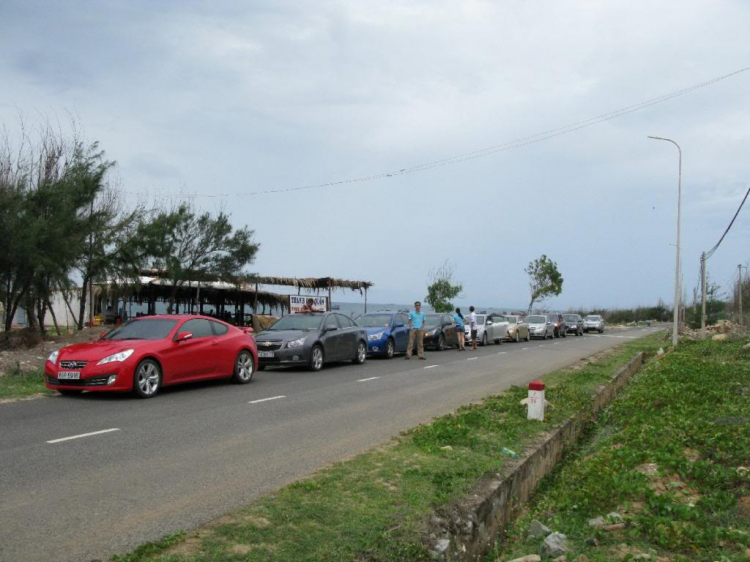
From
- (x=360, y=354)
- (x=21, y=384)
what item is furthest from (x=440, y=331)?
(x=21, y=384)

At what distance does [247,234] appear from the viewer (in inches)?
1316

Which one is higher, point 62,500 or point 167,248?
point 167,248

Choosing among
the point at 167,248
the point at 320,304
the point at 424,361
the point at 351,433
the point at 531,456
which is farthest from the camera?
the point at 320,304

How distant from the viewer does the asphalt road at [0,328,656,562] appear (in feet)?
16.7

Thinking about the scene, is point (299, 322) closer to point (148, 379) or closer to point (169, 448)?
point (148, 379)

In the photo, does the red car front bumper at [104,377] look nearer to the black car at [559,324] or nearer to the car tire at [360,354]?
the car tire at [360,354]

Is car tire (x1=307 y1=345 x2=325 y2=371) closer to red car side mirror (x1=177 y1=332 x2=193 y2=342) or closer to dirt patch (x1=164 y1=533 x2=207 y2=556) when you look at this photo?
red car side mirror (x1=177 y1=332 x2=193 y2=342)

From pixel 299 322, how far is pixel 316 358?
1.32 metres

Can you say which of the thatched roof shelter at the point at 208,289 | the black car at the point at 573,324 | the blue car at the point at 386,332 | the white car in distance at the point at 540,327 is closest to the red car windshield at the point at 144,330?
the blue car at the point at 386,332

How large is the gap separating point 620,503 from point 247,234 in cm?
2908

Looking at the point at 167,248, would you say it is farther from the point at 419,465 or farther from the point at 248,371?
the point at 419,465

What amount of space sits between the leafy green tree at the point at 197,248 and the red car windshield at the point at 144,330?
15154 millimetres

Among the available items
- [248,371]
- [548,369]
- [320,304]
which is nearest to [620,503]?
[248,371]

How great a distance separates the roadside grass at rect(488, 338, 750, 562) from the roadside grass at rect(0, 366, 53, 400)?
29.7 feet
